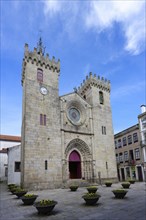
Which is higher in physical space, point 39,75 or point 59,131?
point 39,75

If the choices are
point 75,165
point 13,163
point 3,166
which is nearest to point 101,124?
point 75,165

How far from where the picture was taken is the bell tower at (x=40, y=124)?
21516mm

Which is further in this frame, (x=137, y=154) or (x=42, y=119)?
(x=137, y=154)

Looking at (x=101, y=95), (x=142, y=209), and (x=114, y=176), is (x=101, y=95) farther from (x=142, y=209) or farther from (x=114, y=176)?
(x=142, y=209)

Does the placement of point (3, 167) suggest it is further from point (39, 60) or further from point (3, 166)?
point (39, 60)

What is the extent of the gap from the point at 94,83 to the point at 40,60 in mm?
10469

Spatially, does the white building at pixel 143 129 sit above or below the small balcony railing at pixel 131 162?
above

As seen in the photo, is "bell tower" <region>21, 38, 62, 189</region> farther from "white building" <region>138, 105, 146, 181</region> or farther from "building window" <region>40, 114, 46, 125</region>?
"white building" <region>138, 105, 146, 181</region>

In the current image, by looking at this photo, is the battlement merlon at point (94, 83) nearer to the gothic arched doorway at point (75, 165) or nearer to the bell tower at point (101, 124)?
the bell tower at point (101, 124)

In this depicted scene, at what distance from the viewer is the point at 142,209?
33.9 feet

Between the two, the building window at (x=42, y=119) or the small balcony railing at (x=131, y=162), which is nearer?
the building window at (x=42, y=119)

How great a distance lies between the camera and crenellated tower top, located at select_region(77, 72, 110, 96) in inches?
1276

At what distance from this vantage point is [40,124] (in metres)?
23.8

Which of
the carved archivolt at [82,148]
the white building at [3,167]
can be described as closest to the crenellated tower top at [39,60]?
the carved archivolt at [82,148]
